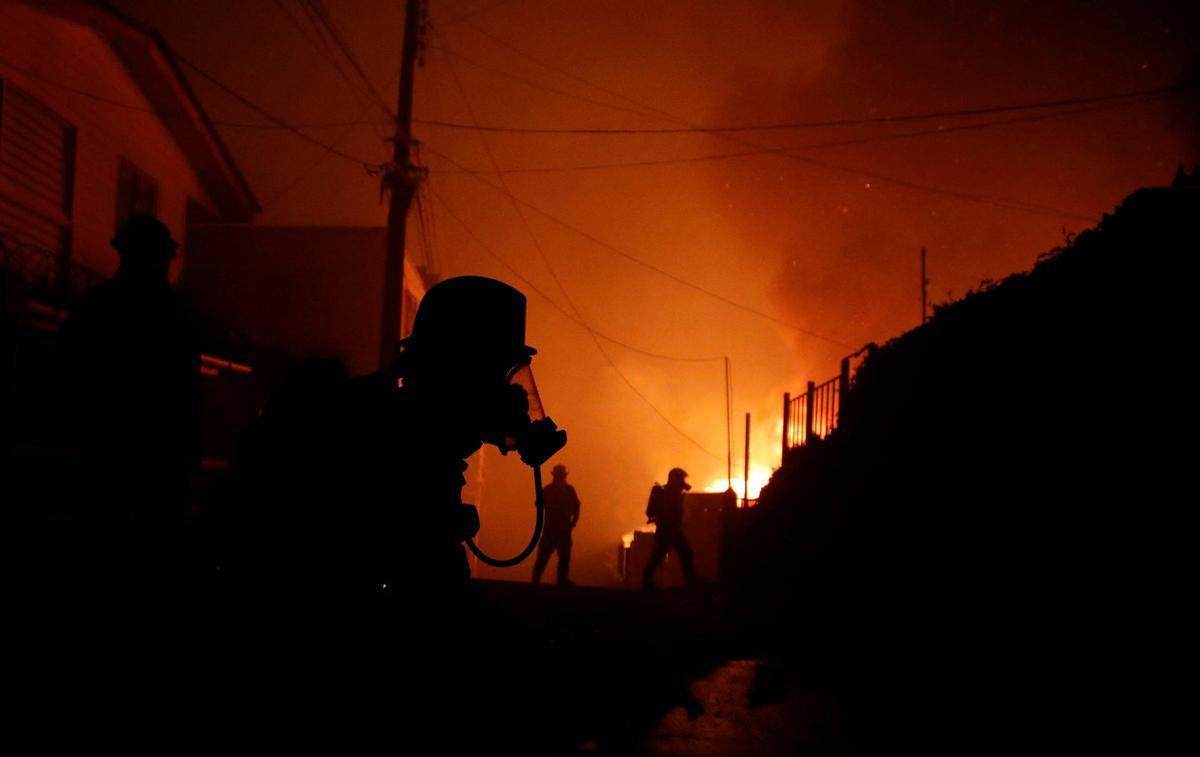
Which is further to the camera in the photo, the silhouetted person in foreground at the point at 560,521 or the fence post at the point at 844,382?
the silhouetted person in foreground at the point at 560,521

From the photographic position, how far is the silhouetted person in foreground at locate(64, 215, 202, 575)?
3080 millimetres

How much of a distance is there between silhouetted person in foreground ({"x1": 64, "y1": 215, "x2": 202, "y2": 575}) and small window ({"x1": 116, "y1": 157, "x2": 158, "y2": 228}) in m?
8.24

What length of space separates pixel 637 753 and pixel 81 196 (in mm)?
9852

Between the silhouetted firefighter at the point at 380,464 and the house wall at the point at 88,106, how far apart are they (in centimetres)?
928

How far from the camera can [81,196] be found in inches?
362

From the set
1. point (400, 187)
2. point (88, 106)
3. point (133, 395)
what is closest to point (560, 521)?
point (400, 187)

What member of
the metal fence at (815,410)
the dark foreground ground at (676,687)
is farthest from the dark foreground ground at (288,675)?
the metal fence at (815,410)

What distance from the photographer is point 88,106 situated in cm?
945

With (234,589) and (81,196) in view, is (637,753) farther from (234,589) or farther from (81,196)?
(81,196)

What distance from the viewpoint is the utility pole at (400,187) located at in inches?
470

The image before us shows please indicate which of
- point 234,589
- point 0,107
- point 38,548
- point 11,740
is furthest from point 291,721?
point 0,107

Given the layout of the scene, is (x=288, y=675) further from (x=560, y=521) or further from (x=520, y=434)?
(x=560, y=521)

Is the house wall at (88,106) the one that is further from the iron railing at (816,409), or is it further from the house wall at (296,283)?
the iron railing at (816,409)

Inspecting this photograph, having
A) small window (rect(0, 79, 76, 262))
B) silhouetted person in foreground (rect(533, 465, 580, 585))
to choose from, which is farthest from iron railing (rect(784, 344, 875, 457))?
small window (rect(0, 79, 76, 262))
